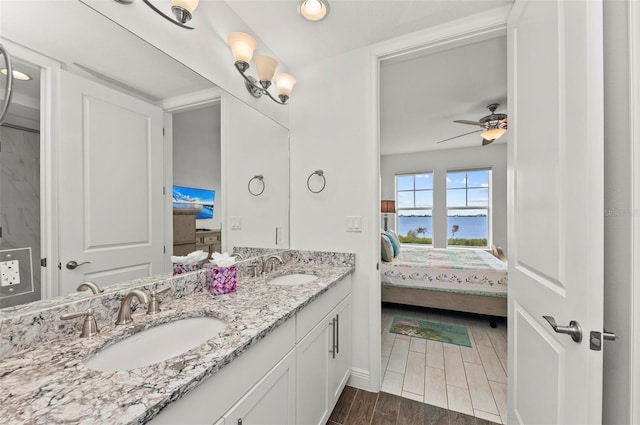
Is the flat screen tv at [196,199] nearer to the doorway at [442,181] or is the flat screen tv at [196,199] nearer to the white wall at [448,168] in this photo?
the doorway at [442,181]

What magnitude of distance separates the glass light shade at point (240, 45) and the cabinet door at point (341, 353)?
1627 millimetres

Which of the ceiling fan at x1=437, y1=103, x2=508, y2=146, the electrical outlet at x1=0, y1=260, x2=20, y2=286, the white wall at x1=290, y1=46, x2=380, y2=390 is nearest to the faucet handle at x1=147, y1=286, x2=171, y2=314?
the electrical outlet at x1=0, y1=260, x2=20, y2=286

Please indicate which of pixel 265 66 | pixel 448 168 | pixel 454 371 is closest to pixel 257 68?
pixel 265 66

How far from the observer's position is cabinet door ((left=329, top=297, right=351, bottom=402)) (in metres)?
1.52

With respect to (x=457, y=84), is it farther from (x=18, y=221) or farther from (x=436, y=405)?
(x=18, y=221)

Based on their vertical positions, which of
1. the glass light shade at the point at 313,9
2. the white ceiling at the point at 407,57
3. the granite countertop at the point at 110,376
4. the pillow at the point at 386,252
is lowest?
the pillow at the point at 386,252

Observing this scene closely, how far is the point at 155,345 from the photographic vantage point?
90 cm

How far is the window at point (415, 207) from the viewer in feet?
18.6

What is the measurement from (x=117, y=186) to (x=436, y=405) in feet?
7.06

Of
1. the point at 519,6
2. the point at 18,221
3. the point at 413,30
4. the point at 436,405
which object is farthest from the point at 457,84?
the point at 18,221

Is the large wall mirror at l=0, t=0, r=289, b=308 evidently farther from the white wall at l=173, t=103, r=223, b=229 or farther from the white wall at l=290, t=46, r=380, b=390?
the white wall at l=290, t=46, r=380, b=390

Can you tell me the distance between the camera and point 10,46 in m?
0.74

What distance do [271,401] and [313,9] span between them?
6.45ft

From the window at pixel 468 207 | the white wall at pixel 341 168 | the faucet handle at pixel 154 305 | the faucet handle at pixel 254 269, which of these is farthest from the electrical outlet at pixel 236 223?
the window at pixel 468 207
